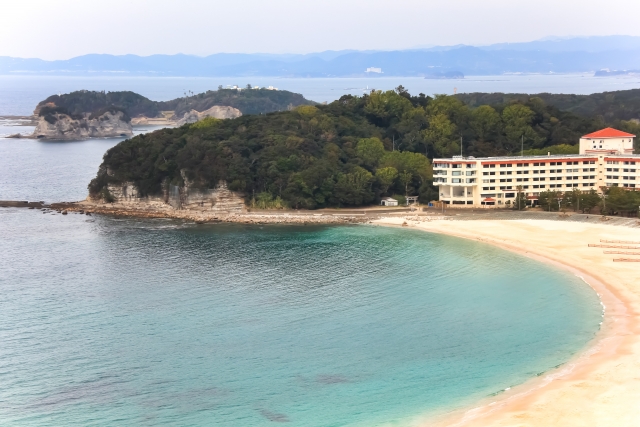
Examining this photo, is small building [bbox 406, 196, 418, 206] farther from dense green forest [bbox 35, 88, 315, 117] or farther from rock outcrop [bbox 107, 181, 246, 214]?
dense green forest [bbox 35, 88, 315, 117]

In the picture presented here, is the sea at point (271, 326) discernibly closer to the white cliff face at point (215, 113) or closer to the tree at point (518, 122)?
the tree at point (518, 122)

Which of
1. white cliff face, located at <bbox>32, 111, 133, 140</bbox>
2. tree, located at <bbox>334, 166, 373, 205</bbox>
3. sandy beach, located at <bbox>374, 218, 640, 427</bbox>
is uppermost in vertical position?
white cliff face, located at <bbox>32, 111, 133, 140</bbox>

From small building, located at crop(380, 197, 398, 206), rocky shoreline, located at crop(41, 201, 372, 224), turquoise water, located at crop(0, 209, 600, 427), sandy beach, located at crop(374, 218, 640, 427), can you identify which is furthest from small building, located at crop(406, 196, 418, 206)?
sandy beach, located at crop(374, 218, 640, 427)

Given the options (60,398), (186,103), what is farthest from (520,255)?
(186,103)

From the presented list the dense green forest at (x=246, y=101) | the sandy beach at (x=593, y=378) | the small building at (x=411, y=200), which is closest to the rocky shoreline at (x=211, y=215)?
the small building at (x=411, y=200)

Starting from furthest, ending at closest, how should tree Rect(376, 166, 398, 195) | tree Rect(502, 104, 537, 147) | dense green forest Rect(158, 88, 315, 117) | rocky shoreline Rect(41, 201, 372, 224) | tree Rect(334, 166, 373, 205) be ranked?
dense green forest Rect(158, 88, 315, 117) < tree Rect(502, 104, 537, 147) < tree Rect(376, 166, 398, 195) < tree Rect(334, 166, 373, 205) < rocky shoreline Rect(41, 201, 372, 224)

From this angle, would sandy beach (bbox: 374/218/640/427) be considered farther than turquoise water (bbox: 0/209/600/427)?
No

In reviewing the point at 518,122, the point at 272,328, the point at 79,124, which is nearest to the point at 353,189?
the point at 518,122
